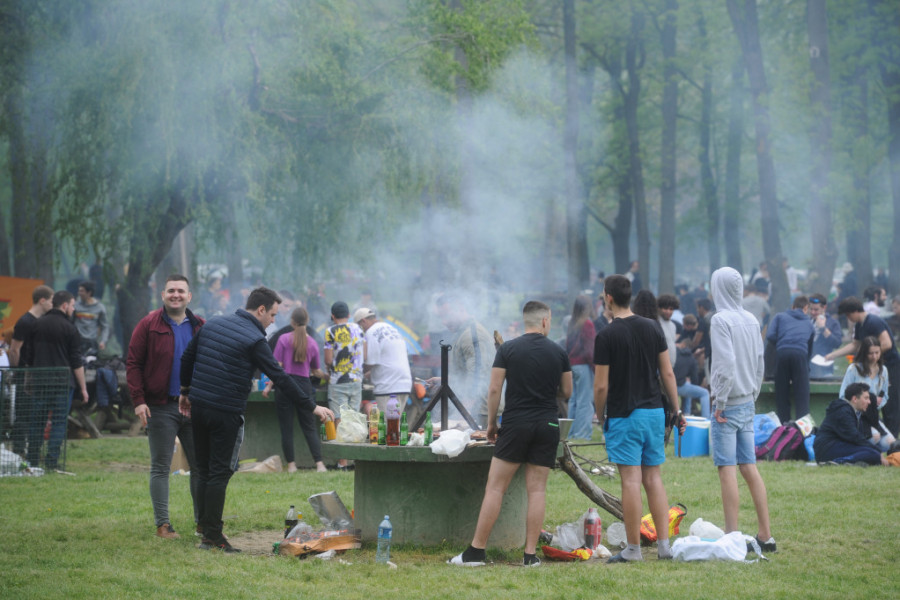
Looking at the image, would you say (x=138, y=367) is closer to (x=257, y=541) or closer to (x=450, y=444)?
(x=257, y=541)

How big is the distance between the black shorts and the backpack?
214 inches

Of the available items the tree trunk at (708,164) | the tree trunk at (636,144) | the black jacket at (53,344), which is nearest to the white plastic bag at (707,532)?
the black jacket at (53,344)

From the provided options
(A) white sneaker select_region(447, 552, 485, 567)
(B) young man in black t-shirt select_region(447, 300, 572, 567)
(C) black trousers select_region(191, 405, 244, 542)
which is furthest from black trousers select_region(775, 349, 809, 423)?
(C) black trousers select_region(191, 405, 244, 542)

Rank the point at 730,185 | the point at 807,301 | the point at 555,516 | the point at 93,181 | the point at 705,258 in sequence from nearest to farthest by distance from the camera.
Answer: the point at 555,516
the point at 807,301
the point at 93,181
the point at 730,185
the point at 705,258

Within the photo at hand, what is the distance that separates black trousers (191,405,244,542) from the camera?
6801 mm

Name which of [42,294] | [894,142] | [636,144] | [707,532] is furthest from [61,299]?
[636,144]

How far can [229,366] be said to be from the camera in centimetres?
682

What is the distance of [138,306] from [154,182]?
7.87 feet

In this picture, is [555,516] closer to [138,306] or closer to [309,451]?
[309,451]

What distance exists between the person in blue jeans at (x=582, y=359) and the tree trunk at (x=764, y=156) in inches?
372

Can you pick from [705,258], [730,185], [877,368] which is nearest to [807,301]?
[877,368]

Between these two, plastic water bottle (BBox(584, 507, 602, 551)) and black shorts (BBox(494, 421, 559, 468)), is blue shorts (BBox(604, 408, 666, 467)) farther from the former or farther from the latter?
plastic water bottle (BBox(584, 507, 602, 551))

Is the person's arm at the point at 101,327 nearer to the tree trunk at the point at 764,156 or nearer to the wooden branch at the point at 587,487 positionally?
the wooden branch at the point at 587,487

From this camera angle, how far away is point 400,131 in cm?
1630
